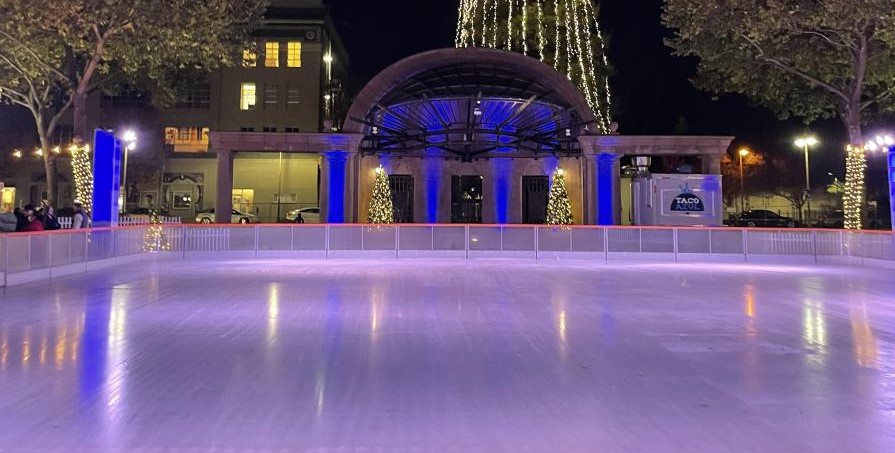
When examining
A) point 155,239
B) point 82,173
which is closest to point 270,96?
point 82,173

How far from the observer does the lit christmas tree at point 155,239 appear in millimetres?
18797

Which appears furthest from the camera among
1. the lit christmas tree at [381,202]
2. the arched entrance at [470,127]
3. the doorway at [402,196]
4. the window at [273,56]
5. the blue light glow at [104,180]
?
the window at [273,56]

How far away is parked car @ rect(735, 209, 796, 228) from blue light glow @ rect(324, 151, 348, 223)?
22721 mm

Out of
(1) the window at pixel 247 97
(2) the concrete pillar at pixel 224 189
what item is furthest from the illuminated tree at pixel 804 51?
(1) the window at pixel 247 97

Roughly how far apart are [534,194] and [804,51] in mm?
13005

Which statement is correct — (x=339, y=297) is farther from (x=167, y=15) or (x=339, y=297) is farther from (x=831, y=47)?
(x=831, y=47)

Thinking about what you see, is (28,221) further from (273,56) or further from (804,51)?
(273,56)

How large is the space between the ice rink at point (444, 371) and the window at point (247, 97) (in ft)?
108

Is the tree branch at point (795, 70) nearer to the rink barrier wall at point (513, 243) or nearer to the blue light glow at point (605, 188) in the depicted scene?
the rink barrier wall at point (513, 243)

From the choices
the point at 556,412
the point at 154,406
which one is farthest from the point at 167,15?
the point at 556,412

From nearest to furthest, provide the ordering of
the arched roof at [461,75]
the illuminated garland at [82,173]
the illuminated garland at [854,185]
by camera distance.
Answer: the illuminated garland at [854,185] < the illuminated garland at [82,173] < the arched roof at [461,75]

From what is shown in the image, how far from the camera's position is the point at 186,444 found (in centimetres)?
375

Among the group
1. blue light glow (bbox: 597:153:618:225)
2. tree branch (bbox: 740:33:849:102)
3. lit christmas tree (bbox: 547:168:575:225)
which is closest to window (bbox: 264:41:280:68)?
lit christmas tree (bbox: 547:168:575:225)

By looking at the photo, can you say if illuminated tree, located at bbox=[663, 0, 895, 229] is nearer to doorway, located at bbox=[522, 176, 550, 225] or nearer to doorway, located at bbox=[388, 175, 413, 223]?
doorway, located at bbox=[522, 176, 550, 225]
